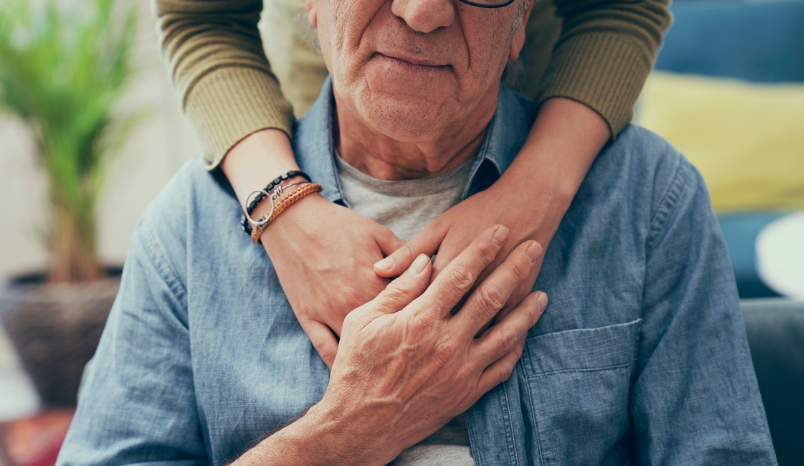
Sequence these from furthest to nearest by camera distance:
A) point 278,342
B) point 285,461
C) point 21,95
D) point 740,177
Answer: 1. point 740,177
2. point 21,95
3. point 278,342
4. point 285,461

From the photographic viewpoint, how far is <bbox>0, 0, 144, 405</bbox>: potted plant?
6.86 ft

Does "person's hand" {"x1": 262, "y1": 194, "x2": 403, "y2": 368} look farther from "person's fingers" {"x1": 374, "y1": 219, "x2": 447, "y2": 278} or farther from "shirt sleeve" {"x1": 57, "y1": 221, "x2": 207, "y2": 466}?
"shirt sleeve" {"x1": 57, "y1": 221, "x2": 207, "y2": 466}

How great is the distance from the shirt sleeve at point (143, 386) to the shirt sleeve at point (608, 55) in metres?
0.74

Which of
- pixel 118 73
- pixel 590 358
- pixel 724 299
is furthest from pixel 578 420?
pixel 118 73

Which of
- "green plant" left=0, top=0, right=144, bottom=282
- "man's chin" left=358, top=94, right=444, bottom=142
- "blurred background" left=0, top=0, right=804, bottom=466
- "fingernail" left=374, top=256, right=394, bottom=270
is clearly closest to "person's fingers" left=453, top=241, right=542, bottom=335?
"fingernail" left=374, top=256, right=394, bottom=270

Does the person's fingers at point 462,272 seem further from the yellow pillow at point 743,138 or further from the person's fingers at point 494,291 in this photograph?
the yellow pillow at point 743,138

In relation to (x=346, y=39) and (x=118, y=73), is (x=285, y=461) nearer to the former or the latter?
(x=346, y=39)

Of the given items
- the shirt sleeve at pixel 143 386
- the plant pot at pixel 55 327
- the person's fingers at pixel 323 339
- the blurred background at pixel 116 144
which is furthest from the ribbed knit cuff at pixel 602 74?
the plant pot at pixel 55 327

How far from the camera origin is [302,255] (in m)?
0.87

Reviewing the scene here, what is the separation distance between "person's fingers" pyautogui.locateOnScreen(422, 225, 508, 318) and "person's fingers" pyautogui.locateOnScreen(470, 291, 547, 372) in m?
0.07

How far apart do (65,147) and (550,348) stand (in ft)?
6.69

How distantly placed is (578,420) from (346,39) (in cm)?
66

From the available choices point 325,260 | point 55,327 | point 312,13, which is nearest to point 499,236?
point 325,260

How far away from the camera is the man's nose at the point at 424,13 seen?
0.76m
